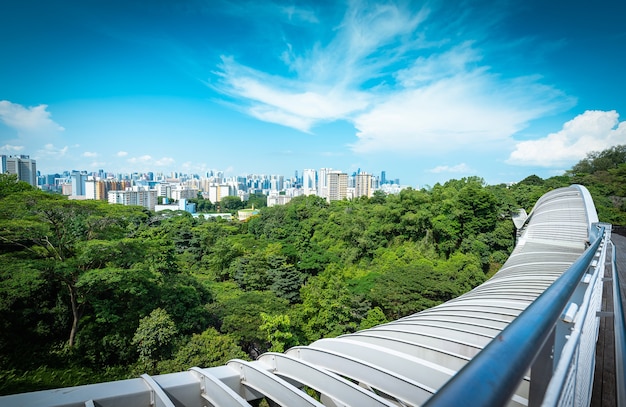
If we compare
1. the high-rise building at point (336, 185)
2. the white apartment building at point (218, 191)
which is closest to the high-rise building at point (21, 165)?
the high-rise building at point (336, 185)

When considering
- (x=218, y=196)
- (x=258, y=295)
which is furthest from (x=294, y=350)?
(x=218, y=196)

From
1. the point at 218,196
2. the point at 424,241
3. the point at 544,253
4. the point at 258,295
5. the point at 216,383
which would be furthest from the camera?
the point at 218,196

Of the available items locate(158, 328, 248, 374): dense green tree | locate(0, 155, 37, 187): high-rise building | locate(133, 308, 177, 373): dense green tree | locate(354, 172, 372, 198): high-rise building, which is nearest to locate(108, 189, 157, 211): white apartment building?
locate(0, 155, 37, 187): high-rise building

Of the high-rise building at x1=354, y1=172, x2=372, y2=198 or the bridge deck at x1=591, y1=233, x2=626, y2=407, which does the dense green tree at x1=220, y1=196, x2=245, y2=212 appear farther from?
the bridge deck at x1=591, y1=233, x2=626, y2=407

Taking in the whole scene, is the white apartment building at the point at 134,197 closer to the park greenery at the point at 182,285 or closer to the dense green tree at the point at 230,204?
the dense green tree at the point at 230,204

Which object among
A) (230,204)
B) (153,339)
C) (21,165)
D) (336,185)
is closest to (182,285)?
(153,339)

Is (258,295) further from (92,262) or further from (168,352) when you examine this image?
(92,262)
